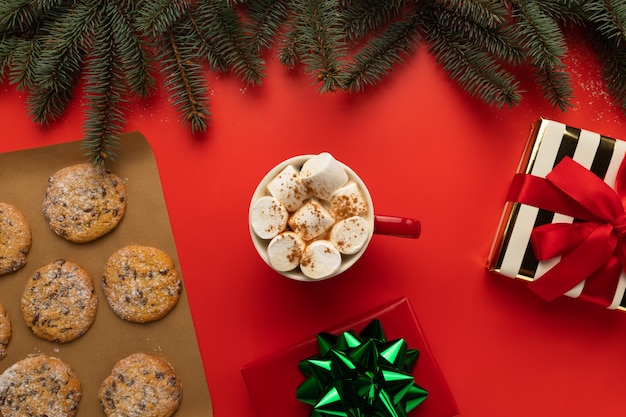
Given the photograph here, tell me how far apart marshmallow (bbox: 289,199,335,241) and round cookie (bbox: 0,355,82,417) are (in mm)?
615

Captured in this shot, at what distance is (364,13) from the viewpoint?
106 centimetres

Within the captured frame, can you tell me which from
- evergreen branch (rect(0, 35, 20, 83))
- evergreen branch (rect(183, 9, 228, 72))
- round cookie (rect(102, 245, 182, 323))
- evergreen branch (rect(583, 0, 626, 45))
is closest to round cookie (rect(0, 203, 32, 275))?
round cookie (rect(102, 245, 182, 323))

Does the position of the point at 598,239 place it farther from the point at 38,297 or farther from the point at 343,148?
the point at 38,297

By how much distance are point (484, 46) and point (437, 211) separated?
36 centimetres

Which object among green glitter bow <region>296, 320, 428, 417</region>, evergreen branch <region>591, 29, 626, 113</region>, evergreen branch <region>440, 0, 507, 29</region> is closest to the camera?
green glitter bow <region>296, 320, 428, 417</region>

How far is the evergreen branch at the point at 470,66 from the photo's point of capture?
1025mm

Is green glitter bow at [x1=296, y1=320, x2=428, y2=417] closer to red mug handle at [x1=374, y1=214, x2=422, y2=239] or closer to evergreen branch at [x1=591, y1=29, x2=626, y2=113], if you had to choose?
red mug handle at [x1=374, y1=214, x2=422, y2=239]

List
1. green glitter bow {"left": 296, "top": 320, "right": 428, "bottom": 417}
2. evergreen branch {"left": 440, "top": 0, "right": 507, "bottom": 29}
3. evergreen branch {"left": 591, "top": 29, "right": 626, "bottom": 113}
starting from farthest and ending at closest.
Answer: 1. evergreen branch {"left": 591, "top": 29, "right": 626, "bottom": 113}
2. evergreen branch {"left": 440, "top": 0, "right": 507, "bottom": 29}
3. green glitter bow {"left": 296, "top": 320, "right": 428, "bottom": 417}

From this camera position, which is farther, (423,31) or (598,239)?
(423,31)

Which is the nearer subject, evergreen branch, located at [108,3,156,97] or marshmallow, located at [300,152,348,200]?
marshmallow, located at [300,152,348,200]

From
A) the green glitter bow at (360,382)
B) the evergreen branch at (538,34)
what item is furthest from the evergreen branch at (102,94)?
the evergreen branch at (538,34)

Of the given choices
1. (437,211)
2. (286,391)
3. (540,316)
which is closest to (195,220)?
(286,391)

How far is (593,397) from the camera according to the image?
1102mm

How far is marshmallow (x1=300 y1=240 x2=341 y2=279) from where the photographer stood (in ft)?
2.89
